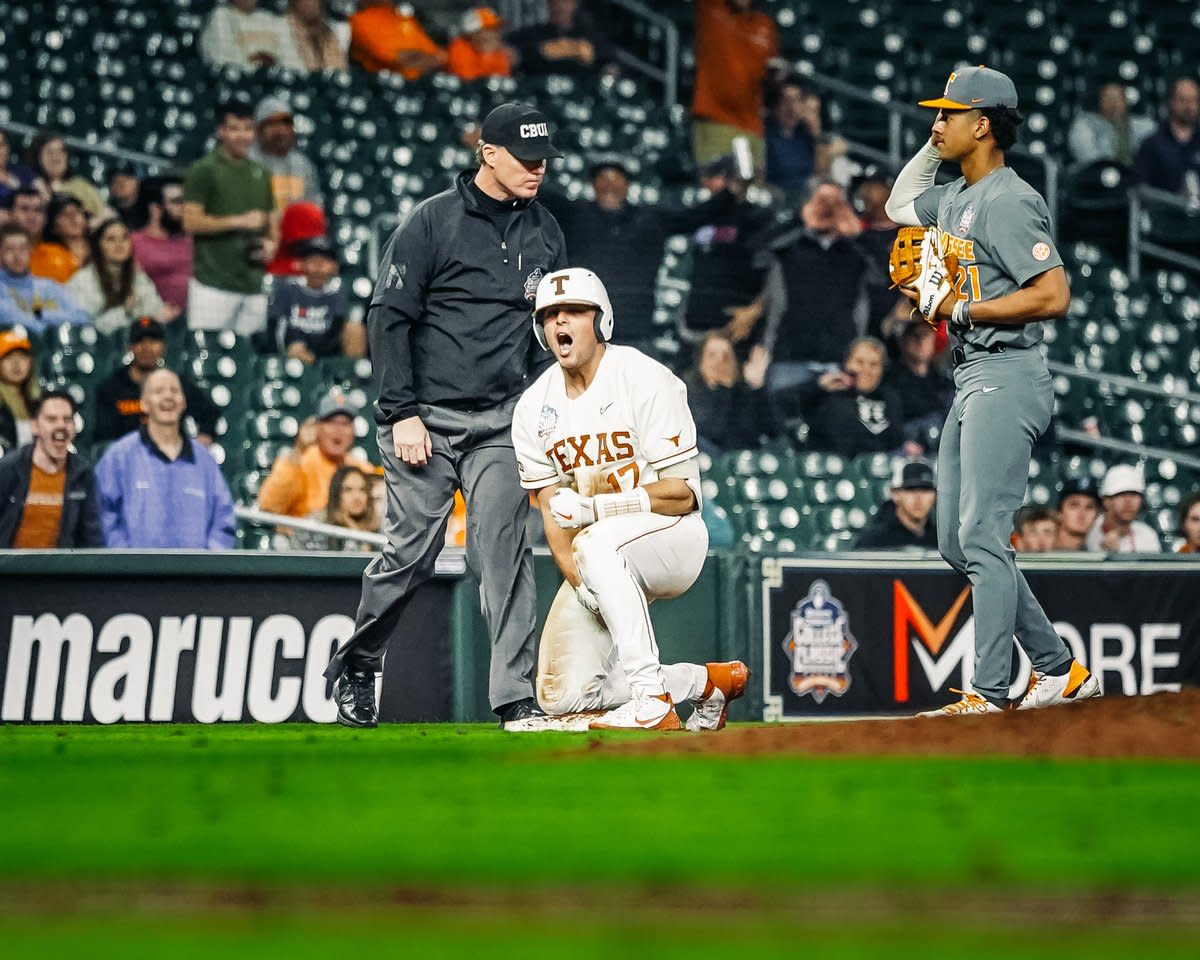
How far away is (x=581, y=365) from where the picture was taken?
6207mm

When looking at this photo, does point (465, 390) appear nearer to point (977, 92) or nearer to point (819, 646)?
point (977, 92)

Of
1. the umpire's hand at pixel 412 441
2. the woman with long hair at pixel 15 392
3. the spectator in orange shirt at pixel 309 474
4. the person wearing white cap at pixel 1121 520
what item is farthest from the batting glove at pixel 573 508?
the person wearing white cap at pixel 1121 520

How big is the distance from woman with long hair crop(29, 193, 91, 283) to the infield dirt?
22.4 feet

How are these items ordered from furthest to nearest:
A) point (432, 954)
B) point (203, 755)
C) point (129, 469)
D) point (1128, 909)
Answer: point (129, 469) < point (203, 755) < point (1128, 909) < point (432, 954)

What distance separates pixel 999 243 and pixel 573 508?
1647mm

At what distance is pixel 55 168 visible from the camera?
1175 centimetres

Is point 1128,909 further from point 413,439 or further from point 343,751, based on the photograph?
point 413,439

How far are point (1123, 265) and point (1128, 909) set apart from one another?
13.8 meters

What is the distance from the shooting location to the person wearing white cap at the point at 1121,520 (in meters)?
10.8

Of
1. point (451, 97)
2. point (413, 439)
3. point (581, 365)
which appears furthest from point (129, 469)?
point (451, 97)

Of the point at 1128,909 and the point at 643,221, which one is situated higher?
the point at 643,221

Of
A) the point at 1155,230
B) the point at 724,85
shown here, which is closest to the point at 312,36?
the point at 724,85

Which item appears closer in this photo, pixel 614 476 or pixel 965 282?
pixel 965 282

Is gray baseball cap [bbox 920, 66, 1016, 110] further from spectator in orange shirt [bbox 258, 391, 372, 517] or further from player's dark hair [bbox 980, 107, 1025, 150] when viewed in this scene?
spectator in orange shirt [bbox 258, 391, 372, 517]
